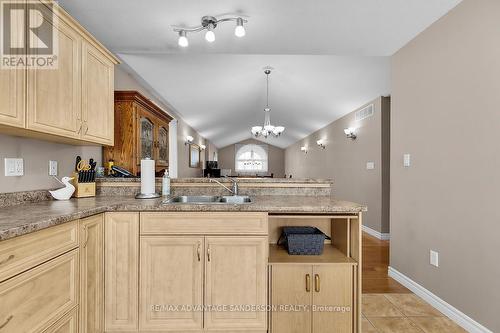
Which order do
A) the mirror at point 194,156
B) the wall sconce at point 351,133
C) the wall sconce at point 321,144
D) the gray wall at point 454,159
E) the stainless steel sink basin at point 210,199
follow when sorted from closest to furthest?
the gray wall at point 454,159, the stainless steel sink basin at point 210,199, the wall sconce at point 351,133, the mirror at point 194,156, the wall sconce at point 321,144

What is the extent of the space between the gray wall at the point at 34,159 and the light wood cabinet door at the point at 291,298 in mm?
1728

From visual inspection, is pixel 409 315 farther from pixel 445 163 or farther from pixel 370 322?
pixel 445 163

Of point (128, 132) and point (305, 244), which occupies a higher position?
point (128, 132)

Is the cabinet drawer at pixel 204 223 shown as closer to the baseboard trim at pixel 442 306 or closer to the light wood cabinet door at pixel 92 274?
the light wood cabinet door at pixel 92 274

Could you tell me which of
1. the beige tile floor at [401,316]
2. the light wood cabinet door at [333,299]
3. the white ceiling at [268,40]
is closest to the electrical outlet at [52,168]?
the white ceiling at [268,40]

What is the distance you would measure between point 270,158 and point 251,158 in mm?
980

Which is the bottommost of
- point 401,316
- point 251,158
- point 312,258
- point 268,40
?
point 401,316

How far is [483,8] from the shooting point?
181 cm

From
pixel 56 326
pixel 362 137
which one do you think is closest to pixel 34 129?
pixel 56 326

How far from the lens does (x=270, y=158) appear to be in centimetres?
1352

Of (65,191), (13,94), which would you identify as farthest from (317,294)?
(13,94)

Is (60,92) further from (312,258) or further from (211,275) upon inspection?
(312,258)

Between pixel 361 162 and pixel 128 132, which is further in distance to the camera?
pixel 361 162

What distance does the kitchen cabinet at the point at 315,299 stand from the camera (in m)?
1.64
